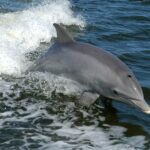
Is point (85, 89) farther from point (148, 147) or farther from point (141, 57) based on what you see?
point (141, 57)

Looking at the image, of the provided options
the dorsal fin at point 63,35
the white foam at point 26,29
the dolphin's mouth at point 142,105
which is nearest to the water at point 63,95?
the white foam at point 26,29

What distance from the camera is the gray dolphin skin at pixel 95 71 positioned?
8.39m

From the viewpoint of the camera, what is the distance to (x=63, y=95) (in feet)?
32.5

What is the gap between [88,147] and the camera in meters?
7.59

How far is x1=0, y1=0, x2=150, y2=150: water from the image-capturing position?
7.85 m

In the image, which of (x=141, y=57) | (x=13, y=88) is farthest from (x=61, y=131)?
(x=141, y=57)

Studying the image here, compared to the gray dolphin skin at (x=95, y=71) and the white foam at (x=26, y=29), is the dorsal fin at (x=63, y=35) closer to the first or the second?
the gray dolphin skin at (x=95, y=71)

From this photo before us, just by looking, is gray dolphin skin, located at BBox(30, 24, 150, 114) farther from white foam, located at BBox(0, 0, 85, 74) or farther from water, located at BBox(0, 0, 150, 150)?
white foam, located at BBox(0, 0, 85, 74)

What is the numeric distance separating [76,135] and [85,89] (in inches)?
50.1

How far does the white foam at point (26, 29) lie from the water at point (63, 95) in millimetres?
26

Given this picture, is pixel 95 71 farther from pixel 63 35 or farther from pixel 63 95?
pixel 63 95

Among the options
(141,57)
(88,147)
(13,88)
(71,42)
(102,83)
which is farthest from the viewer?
(141,57)

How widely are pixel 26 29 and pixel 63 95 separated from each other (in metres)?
6.97

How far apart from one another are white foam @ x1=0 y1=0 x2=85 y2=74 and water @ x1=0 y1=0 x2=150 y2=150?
0.09 ft
